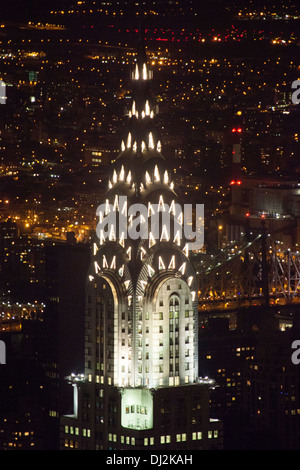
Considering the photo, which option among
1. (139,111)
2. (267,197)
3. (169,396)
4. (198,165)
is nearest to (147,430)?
(169,396)

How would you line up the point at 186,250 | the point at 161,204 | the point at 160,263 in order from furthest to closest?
the point at 186,250 → the point at 160,263 → the point at 161,204

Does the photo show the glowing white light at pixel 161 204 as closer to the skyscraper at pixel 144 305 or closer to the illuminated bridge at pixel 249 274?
the skyscraper at pixel 144 305

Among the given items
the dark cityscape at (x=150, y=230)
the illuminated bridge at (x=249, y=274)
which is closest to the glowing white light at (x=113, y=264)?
the dark cityscape at (x=150, y=230)

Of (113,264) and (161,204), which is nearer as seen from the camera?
(161,204)

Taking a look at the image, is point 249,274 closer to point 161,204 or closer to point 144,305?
point 144,305

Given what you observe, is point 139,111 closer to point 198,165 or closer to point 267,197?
point 198,165

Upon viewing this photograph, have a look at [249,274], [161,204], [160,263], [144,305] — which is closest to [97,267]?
[144,305]
